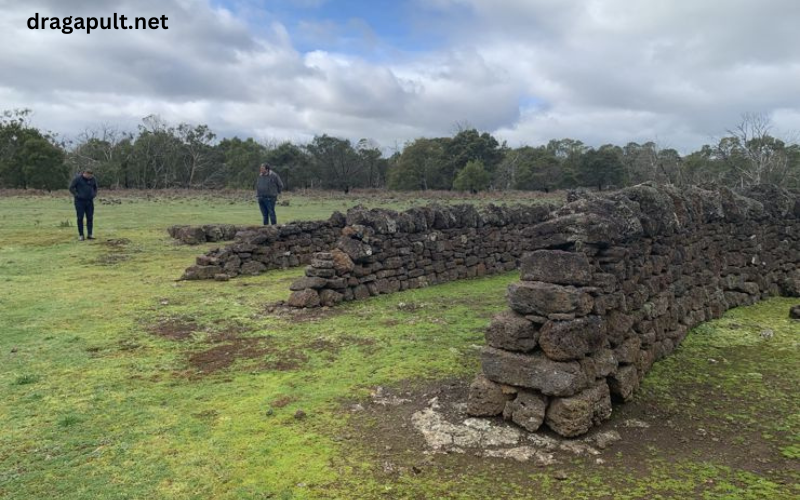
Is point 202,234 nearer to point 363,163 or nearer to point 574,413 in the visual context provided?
point 574,413

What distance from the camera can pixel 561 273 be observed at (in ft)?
17.3

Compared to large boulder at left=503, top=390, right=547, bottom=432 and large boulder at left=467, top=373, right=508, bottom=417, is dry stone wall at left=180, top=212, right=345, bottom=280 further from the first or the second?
large boulder at left=503, top=390, right=547, bottom=432

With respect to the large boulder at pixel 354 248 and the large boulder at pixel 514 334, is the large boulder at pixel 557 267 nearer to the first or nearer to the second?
the large boulder at pixel 514 334

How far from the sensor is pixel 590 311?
518cm

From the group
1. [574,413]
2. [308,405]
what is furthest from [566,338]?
[308,405]

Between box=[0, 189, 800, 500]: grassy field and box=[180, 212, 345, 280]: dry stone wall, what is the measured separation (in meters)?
2.33

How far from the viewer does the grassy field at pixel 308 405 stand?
411cm

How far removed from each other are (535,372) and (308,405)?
230 cm

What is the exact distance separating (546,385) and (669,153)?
217ft

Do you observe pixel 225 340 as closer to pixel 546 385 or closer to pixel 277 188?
pixel 546 385

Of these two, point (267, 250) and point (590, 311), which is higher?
point (590, 311)

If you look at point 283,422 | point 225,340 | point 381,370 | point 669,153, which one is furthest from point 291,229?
point 669,153

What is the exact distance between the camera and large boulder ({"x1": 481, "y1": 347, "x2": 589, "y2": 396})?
4770 millimetres

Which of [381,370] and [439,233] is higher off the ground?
[439,233]
